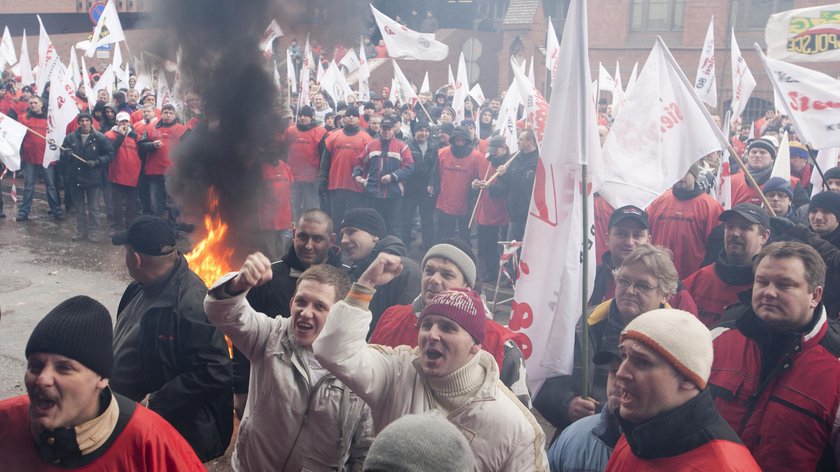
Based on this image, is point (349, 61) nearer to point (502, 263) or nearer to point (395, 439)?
point (502, 263)

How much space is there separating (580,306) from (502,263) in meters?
4.73

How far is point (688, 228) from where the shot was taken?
6.66m

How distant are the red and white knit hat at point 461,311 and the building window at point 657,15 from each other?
28.2m

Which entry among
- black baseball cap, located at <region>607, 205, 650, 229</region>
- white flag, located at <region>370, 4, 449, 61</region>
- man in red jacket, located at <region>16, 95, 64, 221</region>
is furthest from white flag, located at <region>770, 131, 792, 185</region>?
man in red jacket, located at <region>16, 95, 64, 221</region>

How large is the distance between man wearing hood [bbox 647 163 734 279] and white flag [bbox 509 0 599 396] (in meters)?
2.39

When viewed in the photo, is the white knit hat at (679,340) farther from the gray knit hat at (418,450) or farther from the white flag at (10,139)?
the white flag at (10,139)

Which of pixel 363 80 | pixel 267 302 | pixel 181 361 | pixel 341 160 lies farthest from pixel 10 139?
pixel 181 361

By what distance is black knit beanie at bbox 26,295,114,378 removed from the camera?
2.74 m

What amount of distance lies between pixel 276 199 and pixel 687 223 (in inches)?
196

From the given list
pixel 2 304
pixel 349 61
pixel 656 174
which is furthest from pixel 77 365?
pixel 349 61

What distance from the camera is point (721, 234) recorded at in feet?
21.0

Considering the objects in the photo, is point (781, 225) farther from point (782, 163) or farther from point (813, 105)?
point (782, 163)

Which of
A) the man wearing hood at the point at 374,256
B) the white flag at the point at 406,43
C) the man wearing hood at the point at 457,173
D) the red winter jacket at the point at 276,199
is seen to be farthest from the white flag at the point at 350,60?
the man wearing hood at the point at 374,256

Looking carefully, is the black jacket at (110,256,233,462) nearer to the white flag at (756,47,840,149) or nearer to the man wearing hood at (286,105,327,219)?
the white flag at (756,47,840,149)
